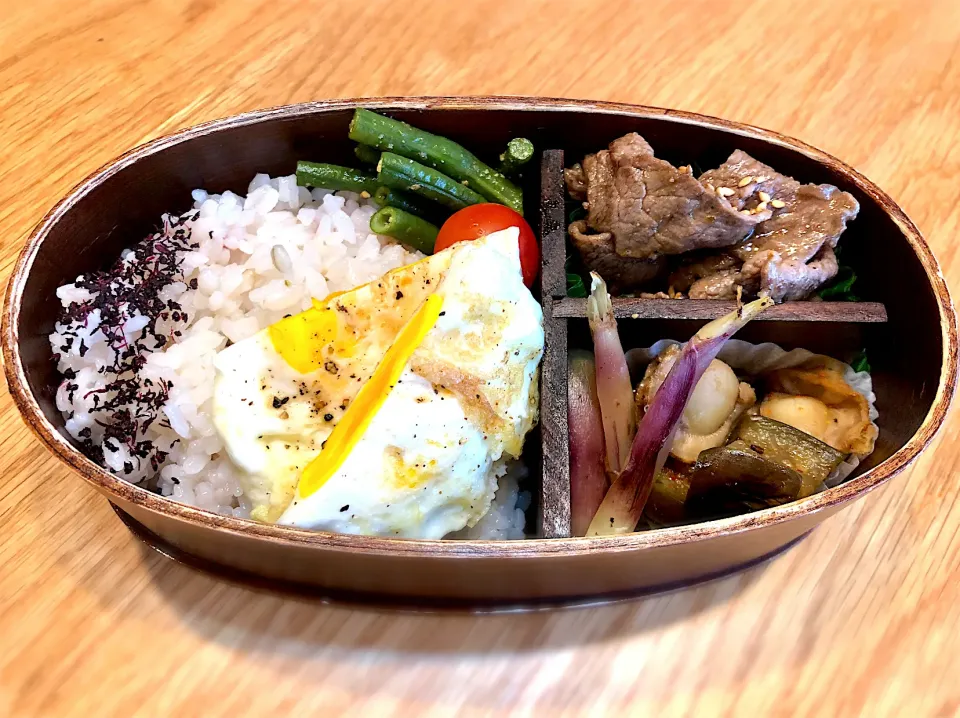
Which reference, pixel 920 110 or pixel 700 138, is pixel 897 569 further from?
pixel 920 110

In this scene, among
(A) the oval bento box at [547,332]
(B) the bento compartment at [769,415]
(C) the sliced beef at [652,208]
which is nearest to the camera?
(A) the oval bento box at [547,332]

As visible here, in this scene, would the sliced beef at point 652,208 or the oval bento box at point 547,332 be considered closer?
the oval bento box at point 547,332

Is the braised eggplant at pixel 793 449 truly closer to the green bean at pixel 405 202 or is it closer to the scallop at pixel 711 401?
the scallop at pixel 711 401

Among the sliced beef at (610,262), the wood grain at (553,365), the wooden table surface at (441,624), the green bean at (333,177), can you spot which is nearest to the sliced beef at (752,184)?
the sliced beef at (610,262)

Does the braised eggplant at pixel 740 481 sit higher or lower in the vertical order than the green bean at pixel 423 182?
lower

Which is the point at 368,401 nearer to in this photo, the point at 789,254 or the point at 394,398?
the point at 394,398

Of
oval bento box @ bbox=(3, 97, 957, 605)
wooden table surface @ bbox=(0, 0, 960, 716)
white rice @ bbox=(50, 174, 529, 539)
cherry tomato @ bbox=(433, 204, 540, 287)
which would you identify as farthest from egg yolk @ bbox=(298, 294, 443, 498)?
wooden table surface @ bbox=(0, 0, 960, 716)

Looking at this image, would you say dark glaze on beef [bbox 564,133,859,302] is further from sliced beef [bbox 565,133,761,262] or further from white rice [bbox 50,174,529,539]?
white rice [bbox 50,174,529,539]
